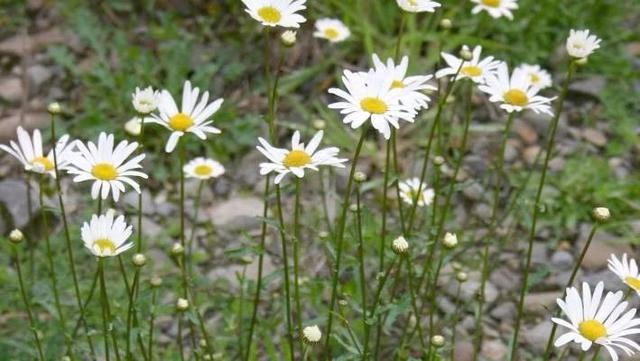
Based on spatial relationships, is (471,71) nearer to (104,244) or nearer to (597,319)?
→ (597,319)

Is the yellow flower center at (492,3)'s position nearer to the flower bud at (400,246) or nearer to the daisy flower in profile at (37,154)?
the flower bud at (400,246)

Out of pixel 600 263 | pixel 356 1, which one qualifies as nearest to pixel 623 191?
pixel 600 263

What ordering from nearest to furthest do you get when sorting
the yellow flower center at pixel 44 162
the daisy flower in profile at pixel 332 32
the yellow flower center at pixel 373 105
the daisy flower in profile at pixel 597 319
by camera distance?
the daisy flower in profile at pixel 597 319 → the yellow flower center at pixel 373 105 → the yellow flower center at pixel 44 162 → the daisy flower in profile at pixel 332 32

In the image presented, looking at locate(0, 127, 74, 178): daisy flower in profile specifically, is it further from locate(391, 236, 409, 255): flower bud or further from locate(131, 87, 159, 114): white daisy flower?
locate(391, 236, 409, 255): flower bud

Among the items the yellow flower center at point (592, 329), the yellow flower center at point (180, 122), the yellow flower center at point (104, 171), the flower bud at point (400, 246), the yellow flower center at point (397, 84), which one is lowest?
the yellow flower center at point (592, 329)

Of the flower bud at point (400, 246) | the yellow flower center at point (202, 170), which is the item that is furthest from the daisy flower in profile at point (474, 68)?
the yellow flower center at point (202, 170)

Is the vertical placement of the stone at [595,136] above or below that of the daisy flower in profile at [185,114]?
below
